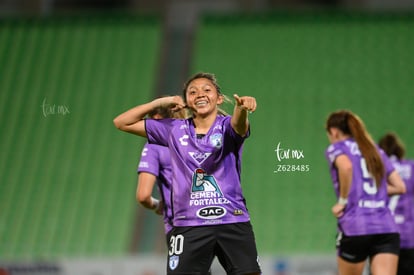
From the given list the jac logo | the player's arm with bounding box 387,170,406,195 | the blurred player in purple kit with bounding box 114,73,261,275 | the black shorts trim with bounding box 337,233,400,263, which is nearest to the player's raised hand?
the blurred player in purple kit with bounding box 114,73,261,275

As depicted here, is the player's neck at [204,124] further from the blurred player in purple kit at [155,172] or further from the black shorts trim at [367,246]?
A: the black shorts trim at [367,246]

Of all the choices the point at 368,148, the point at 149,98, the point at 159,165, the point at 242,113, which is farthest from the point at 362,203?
the point at 149,98

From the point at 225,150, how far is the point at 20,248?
6.59 meters

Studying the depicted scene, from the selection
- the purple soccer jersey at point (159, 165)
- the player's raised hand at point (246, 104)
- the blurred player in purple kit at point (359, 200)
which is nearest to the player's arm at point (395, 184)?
the blurred player in purple kit at point (359, 200)

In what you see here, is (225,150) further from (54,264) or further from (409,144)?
(409,144)

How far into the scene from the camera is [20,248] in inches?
389

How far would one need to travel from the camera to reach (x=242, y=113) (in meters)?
3.86

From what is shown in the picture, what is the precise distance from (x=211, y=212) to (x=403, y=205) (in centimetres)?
276

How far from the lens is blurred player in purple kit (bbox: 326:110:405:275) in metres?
5.14

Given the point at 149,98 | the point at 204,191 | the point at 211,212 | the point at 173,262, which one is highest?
the point at 149,98

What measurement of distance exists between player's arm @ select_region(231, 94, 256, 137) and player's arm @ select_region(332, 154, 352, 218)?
4.88ft

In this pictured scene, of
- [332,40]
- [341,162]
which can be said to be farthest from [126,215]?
[341,162]

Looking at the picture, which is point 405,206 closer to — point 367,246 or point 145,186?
point 367,246

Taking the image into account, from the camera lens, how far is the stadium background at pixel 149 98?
952 centimetres
